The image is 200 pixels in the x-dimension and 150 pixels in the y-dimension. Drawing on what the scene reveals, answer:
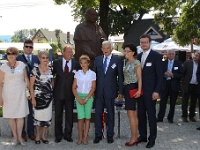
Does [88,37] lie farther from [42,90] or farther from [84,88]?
[42,90]

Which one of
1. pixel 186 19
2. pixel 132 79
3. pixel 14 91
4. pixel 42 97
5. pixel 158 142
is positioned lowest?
pixel 158 142

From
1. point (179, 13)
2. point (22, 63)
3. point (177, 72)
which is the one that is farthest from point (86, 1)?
point (22, 63)

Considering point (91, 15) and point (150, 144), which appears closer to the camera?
point (150, 144)

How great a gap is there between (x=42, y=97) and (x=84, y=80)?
82 cm

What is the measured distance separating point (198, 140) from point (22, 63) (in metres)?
3.74

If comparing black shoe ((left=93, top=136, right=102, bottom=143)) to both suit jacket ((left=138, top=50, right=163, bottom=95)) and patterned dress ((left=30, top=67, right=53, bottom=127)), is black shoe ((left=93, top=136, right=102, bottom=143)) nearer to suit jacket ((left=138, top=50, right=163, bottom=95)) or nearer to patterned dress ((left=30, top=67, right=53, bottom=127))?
patterned dress ((left=30, top=67, right=53, bottom=127))

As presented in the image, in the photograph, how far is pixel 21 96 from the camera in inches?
226

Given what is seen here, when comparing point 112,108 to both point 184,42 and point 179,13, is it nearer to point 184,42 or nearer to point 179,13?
point 184,42

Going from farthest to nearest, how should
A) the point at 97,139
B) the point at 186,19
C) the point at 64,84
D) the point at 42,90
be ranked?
the point at 186,19, the point at 97,139, the point at 64,84, the point at 42,90

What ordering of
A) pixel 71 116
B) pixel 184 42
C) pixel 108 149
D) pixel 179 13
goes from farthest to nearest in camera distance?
pixel 179 13 < pixel 184 42 < pixel 71 116 < pixel 108 149

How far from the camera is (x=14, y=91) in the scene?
568 centimetres

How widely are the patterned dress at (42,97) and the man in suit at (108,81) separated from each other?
0.88 m

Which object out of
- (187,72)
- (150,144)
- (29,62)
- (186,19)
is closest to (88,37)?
(29,62)

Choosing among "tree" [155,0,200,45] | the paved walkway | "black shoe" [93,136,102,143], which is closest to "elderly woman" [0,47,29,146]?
the paved walkway
